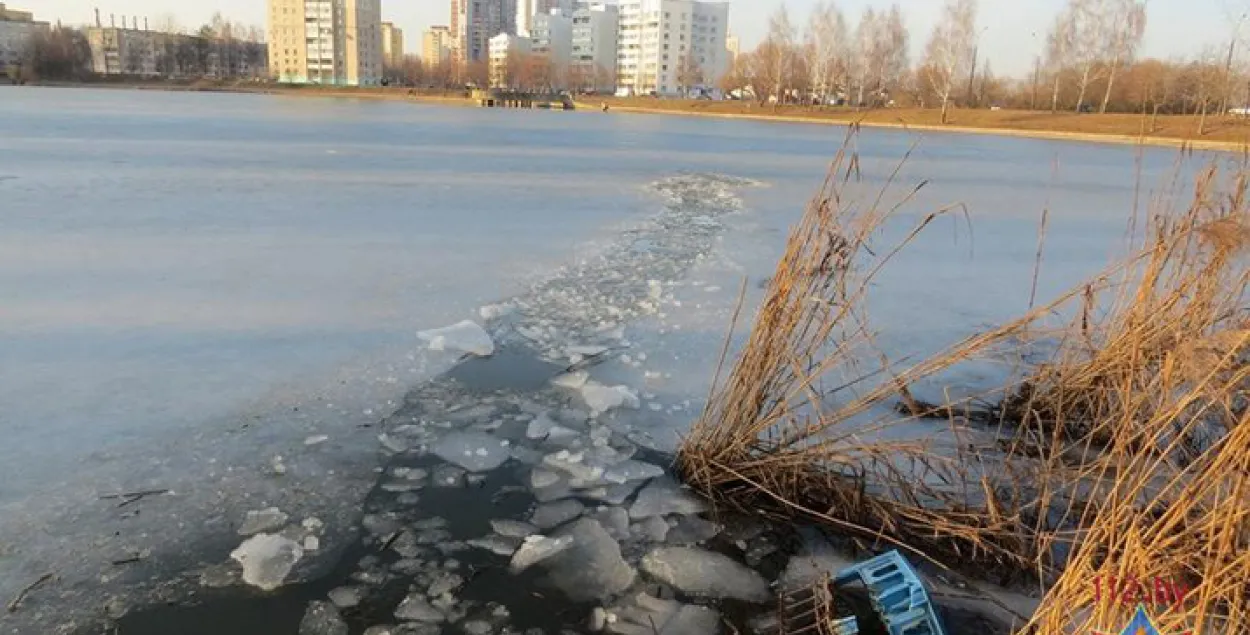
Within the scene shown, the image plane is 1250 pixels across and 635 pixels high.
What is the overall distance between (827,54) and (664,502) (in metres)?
69.3

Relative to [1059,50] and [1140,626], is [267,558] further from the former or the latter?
[1059,50]

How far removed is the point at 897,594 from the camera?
2.38 m

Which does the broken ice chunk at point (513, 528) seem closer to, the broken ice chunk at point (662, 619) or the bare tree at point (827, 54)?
the broken ice chunk at point (662, 619)

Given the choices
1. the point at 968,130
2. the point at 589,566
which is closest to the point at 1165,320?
the point at 589,566

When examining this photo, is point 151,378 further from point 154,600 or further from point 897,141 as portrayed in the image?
point 897,141

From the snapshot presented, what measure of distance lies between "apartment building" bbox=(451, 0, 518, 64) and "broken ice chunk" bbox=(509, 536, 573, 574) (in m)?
171

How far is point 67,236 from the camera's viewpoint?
24.3 feet

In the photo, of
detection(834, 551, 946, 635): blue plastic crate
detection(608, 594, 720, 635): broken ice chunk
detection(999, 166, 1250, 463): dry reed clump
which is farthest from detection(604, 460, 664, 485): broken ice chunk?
detection(999, 166, 1250, 463): dry reed clump

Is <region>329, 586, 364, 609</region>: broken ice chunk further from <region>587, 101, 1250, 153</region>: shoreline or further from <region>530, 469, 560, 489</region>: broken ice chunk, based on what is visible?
<region>587, 101, 1250, 153</region>: shoreline

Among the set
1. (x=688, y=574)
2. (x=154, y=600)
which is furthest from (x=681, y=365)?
(x=154, y=600)

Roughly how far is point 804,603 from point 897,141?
105ft

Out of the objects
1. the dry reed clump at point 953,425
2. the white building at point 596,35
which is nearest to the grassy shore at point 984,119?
the dry reed clump at point 953,425

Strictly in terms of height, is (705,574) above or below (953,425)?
below

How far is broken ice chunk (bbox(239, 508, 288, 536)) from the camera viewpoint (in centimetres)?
272
